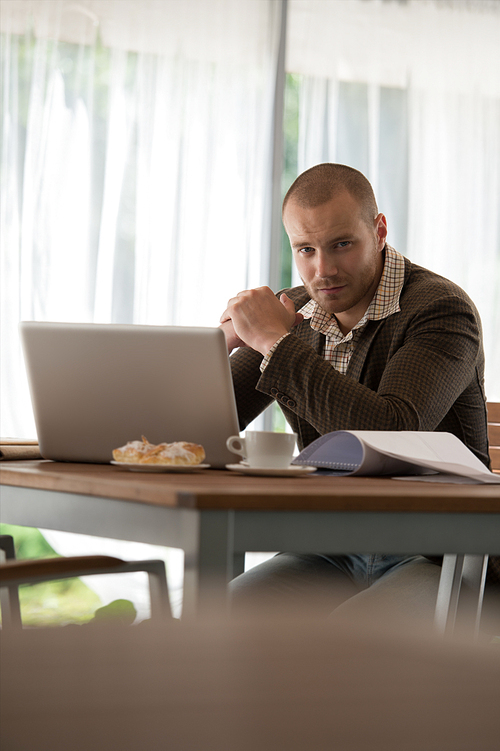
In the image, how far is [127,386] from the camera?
1.02 meters

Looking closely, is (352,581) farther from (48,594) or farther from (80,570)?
(48,594)

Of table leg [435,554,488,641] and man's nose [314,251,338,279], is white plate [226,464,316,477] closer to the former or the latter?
table leg [435,554,488,641]

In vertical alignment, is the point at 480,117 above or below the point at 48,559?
above

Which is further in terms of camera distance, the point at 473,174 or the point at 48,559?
the point at 473,174

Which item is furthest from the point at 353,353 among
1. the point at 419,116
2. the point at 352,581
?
the point at 419,116


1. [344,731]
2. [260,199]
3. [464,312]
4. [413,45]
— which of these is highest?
[413,45]

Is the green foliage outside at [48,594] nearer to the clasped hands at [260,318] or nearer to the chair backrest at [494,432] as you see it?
the chair backrest at [494,432]

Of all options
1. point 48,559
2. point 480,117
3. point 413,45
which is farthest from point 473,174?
point 48,559

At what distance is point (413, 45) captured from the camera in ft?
11.2

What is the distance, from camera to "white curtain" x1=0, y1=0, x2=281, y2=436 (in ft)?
9.27

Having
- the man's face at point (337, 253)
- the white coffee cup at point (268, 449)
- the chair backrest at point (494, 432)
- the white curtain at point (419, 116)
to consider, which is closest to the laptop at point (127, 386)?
the white coffee cup at point (268, 449)

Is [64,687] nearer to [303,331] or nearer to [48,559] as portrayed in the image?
[48,559]

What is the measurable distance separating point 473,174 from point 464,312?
2.31 meters

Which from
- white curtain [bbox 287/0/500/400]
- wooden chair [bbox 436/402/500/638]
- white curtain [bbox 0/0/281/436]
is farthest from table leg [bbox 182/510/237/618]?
white curtain [bbox 287/0/500/400]
